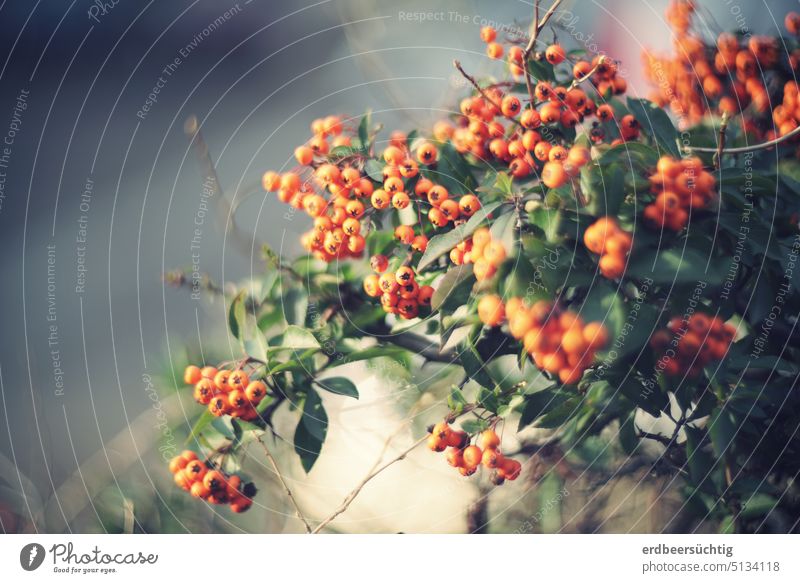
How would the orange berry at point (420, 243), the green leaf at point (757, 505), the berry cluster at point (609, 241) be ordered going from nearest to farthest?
1. the berry cluster at point (609, 241)
2. the orange berry at point (420, 243)
3. the green leaf at point (757, 505)

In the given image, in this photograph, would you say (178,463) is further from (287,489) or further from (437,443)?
(437,443)

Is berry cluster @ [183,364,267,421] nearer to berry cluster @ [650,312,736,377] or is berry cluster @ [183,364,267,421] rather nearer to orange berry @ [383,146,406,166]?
orange berry @ [383,146,406,166]

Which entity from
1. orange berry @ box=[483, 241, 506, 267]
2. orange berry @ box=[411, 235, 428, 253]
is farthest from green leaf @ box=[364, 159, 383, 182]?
orange berry @ box=[483, 241, 506, 267]

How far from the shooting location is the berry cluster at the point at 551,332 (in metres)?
0.96

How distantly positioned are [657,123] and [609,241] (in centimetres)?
24

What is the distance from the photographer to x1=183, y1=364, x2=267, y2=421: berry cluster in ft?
3.43

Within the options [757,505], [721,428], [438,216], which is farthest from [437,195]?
A: [757,505]

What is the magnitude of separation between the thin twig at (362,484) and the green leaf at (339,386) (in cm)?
15

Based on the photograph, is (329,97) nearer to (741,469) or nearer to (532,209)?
(532,209)
